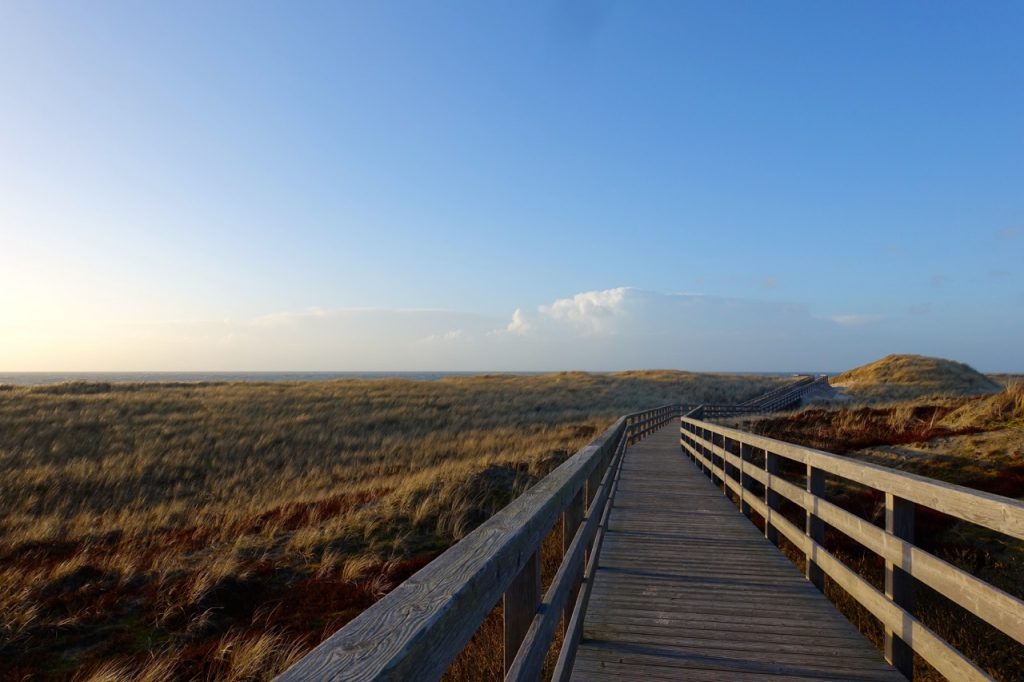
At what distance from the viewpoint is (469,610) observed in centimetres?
167

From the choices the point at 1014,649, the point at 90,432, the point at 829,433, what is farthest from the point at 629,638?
the point at 90,432

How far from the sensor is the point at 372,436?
2303 cm

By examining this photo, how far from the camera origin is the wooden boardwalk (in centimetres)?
373

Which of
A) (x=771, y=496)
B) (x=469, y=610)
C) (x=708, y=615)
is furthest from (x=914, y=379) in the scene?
(x=469, y=610)

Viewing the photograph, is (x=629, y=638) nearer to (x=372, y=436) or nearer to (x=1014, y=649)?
(x=1014, y=649)

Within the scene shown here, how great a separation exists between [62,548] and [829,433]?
54.1 feet

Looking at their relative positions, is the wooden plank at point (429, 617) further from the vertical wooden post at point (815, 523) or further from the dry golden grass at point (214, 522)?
the dry golden grass at point (214, 522)

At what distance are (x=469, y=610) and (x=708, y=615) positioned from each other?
3.64m

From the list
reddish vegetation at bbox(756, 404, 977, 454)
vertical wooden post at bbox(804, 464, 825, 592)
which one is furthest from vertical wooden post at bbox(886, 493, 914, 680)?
reddish vegetation at bbox(756, 404, 977, 454)

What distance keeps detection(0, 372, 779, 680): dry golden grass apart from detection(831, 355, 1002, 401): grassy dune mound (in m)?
31.3

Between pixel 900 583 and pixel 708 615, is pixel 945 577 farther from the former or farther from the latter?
pixel 708 615

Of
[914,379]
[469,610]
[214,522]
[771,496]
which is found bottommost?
[214,522]

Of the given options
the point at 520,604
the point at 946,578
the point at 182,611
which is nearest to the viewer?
the point at 520,604

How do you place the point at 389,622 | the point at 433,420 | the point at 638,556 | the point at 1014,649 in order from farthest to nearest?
the point at 433,420 → the point at 638,556 → the point at 1014,649 → the point at 389,622
